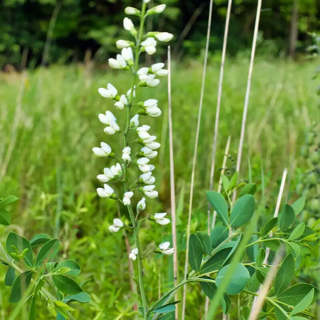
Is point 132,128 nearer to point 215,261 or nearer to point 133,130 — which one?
point 133,130

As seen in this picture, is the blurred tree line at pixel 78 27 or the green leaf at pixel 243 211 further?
the blurred tree line at pixel 78 27

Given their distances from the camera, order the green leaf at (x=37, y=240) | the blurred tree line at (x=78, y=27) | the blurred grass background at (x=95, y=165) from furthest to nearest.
Result: the blurred tree line at (x=78, y=27), the blurred grass background at (x=95, y=165), the green leaf at (x=37, y=240)

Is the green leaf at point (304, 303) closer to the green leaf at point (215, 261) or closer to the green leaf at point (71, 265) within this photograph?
the green leaf at point (215, 261)

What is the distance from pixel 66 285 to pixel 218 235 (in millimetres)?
203

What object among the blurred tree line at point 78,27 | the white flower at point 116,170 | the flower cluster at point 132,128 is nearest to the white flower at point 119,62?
the flower cluster at point 132,128

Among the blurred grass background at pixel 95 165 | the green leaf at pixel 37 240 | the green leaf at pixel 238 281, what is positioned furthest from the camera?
the blurred grass background at pixel 95 165

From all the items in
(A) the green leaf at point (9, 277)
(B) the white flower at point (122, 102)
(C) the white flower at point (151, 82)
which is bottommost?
(A) the green leaf at point (9, 277)

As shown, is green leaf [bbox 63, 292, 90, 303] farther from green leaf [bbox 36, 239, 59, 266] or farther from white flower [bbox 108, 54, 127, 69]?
white flower [bbox 108, 54, 127, 69]

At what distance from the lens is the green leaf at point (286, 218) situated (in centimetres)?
57

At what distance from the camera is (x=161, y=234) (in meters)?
1.05

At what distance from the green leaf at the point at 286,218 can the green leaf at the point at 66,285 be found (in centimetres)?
26

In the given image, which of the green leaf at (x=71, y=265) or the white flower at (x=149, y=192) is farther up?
the white flower at (x=149, y=192)

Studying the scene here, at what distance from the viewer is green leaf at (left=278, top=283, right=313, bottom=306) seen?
548mm

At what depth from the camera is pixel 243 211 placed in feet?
1.84
